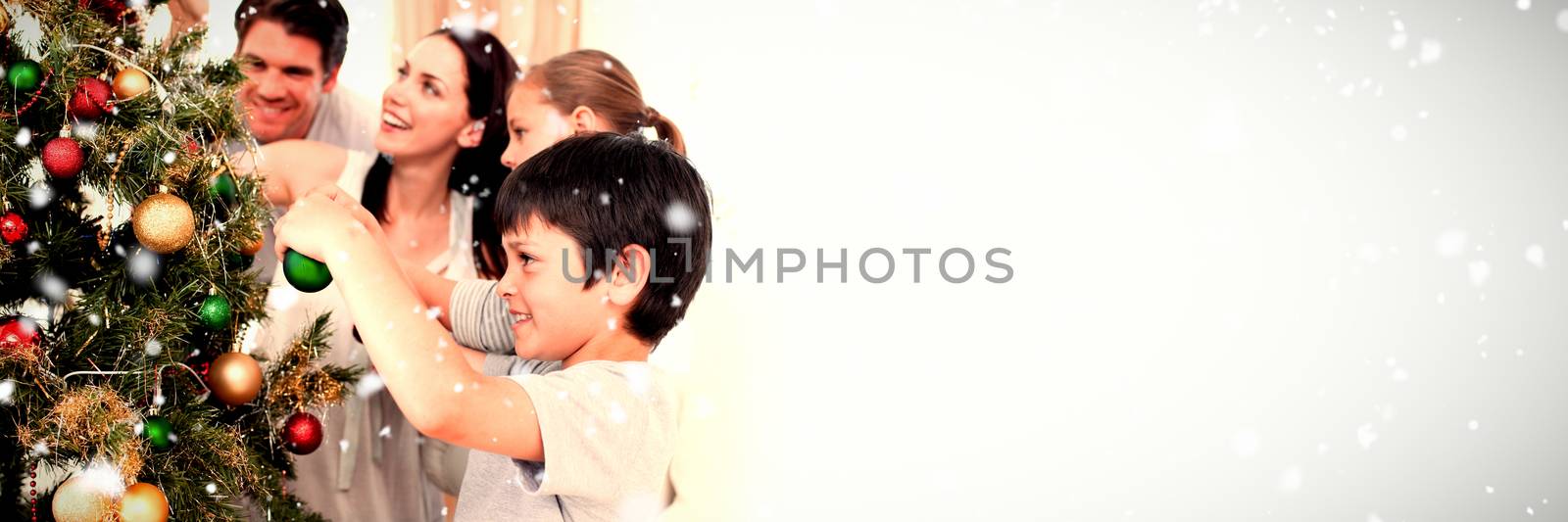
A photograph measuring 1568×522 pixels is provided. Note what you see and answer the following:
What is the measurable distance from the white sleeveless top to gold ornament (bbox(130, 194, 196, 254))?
587 mm

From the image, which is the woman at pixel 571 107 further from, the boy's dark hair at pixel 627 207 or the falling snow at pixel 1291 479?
the falling snow at pixel 1291 479

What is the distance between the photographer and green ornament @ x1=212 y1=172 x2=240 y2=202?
896mm

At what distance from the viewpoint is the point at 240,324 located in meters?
0.96

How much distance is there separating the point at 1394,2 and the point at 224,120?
1926mm

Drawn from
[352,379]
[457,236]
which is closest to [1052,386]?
[457,236]

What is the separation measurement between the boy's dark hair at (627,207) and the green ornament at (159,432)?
334 millimetres

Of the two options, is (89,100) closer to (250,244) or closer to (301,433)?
(250,244)

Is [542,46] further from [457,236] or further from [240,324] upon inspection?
[240,324]

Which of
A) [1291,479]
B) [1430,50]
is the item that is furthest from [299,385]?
[1430,50]

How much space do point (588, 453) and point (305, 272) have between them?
10.9 inches

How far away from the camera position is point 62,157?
2.62 ft

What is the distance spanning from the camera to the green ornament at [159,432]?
85cm

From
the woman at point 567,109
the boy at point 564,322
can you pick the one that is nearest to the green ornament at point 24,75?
the boy at point 564,322

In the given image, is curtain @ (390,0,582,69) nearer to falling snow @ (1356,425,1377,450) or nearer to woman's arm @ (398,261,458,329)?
woman's arm @ (398,261,458,329)
